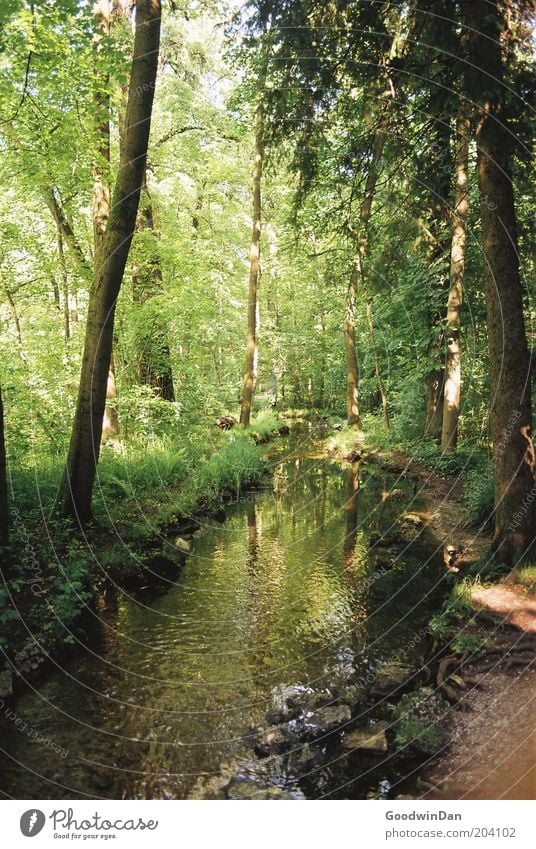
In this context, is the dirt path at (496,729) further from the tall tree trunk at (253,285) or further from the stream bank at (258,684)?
the tall tree trunk at (253,285)

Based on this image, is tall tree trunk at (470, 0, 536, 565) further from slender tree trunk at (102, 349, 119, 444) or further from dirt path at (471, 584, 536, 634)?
slender tree trunk at (102, 349, 119, 444)

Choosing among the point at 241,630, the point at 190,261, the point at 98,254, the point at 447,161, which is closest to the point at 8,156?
the point at 98,254

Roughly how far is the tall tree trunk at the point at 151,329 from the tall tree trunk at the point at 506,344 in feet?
26.6

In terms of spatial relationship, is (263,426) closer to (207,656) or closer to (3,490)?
(207,656)

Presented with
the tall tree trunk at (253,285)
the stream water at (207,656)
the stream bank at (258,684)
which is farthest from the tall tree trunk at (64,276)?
the tall tree trunk at (253,285)

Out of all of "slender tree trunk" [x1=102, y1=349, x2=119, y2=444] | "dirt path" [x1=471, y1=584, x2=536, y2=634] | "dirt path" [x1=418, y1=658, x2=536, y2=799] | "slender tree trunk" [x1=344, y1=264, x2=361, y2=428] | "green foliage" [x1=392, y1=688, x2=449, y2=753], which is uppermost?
"slender tree trunk" [x1=344, y1=264, x2=361, y2=428]

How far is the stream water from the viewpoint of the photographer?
4.03 m

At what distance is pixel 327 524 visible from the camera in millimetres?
10586

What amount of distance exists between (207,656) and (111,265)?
549cm

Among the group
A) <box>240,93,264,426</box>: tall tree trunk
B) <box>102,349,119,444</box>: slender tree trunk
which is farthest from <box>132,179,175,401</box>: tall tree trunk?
<box>240,93,264,426</box>: tall tree trunk

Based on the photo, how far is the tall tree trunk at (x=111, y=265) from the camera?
698 cm

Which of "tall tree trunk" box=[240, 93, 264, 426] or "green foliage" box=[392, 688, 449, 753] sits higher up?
"tall tree trunk" box=[240, 93, 264, 426]

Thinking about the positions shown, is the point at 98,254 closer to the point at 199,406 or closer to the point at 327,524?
the point at 327,524

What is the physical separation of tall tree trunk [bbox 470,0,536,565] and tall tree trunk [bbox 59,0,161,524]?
457cm
